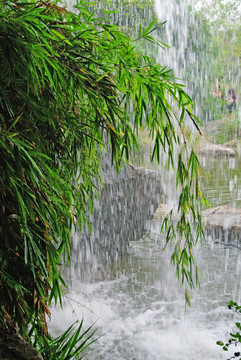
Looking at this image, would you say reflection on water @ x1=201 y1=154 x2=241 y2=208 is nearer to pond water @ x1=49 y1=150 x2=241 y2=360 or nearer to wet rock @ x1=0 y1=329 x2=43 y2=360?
pond water @ x1=49 y1=150 x2=241 y2=360

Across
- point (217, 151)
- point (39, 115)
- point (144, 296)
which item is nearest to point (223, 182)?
point (217, 151)

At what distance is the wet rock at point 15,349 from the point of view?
127 cm

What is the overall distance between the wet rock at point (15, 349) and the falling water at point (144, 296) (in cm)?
119

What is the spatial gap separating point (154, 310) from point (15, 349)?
3.11 metres

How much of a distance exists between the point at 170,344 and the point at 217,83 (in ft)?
52.1

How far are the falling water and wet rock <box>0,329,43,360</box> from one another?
1193mm

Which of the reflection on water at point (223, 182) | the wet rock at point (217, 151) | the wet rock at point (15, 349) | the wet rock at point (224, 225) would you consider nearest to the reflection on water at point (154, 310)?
the wet rock at point (224, 225)

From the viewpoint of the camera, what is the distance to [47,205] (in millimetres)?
1240

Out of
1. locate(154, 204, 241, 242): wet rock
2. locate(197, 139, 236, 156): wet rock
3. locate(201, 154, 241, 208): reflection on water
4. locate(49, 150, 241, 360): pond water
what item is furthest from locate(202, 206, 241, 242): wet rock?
locate(197, 139, 236, 156): wet rock

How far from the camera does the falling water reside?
358cm

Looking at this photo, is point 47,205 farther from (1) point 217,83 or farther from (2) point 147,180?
(1) point 217,83

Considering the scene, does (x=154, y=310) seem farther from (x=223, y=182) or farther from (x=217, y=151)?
(x=217, y=151)

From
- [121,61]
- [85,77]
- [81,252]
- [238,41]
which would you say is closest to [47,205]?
[85,77]

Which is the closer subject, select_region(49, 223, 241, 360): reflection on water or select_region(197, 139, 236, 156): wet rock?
select_region(49, 223, 241, 360): reflection on water
